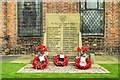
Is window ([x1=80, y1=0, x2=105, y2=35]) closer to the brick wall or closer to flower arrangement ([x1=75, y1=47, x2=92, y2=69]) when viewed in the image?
the brick wall

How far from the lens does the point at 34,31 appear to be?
17734 mm

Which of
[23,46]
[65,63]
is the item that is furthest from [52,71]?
[23,46]

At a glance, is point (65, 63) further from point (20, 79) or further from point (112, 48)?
point (112, 48)

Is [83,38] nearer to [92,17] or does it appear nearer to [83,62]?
[92,17]

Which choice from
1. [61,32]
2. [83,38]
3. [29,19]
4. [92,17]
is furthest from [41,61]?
[92,17]

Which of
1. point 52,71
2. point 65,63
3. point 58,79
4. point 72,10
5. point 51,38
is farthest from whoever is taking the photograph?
point 72,10

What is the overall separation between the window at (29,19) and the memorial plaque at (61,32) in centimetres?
398

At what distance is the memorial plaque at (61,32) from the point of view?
1366cm

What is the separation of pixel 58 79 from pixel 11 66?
10.6 ft

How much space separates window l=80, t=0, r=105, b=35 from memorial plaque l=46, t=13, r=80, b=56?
158 inches

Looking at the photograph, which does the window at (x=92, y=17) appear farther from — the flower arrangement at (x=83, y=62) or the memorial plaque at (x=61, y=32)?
the flower arrangement at (x=83, y=62)

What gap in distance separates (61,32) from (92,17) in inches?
172

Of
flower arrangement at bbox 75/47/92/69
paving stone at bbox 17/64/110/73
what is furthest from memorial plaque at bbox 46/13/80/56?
flower arrangement at bbox 75/47/92/69

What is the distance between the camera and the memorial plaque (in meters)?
13.7
